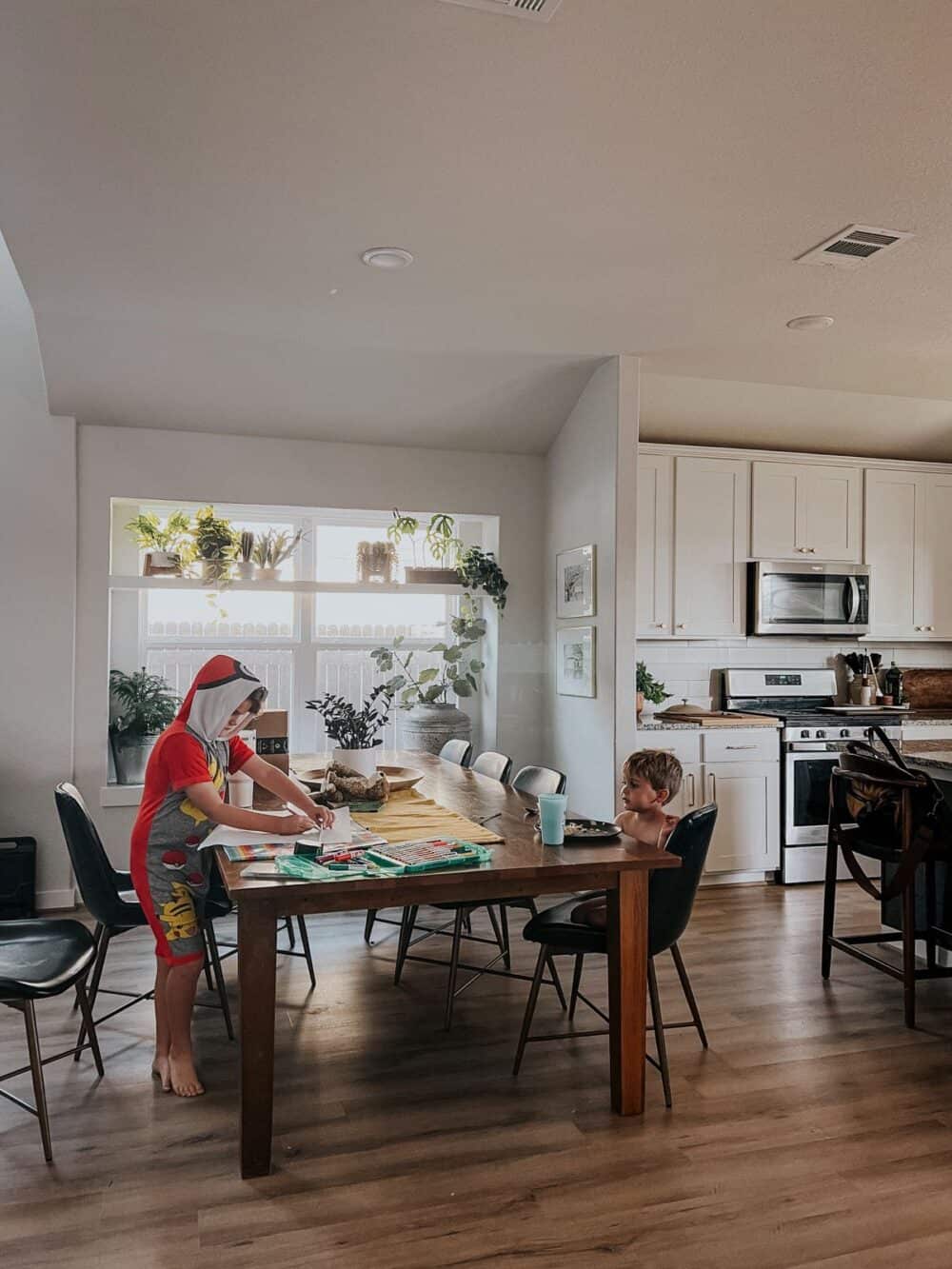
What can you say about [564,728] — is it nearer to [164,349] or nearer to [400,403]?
[400,403]

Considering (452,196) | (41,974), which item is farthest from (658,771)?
(452,196)

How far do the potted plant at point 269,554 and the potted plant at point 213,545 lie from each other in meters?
0.16

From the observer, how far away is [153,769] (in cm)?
279

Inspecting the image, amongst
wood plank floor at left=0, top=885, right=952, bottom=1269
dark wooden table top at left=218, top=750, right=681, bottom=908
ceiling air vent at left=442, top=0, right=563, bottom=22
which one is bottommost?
wood plank floor at left=0, top=885, right=952, bottom=1269

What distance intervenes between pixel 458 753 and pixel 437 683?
48.7 inches

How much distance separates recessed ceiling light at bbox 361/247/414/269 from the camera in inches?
140

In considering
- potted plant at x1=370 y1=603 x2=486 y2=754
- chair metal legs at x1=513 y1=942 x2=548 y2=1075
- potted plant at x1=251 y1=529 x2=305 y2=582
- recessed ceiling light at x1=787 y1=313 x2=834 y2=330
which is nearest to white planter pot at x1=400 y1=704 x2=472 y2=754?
potted plant at x1=370 y1=603 x2=486 y2=754

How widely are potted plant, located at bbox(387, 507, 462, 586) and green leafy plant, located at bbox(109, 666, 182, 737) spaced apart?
4.98ft

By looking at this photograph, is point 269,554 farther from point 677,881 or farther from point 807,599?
point 677,881

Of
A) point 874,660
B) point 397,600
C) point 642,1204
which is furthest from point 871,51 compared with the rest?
point 874,660

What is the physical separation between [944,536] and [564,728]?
285cm

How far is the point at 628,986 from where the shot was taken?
8.66 feet

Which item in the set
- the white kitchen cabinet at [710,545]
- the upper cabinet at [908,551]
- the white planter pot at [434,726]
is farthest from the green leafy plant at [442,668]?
the upper cabinet at [908,551]

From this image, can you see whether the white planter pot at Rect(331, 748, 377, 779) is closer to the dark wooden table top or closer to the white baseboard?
the dark wooden table top
